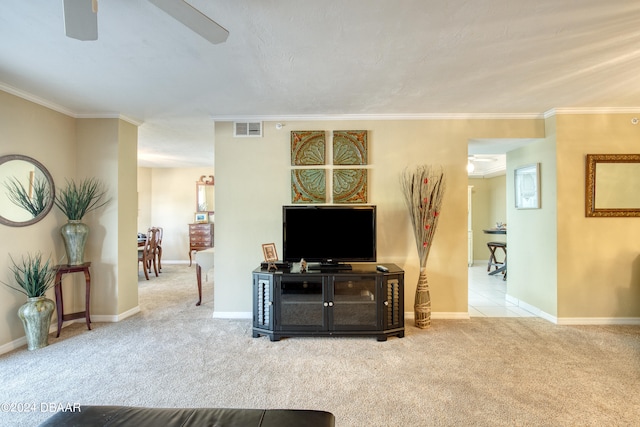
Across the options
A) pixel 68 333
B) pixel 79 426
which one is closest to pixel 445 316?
pixel 79 426

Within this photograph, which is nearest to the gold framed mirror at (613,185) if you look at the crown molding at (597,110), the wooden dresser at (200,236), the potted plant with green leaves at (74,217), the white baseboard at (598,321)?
the crown molding at (597,110)

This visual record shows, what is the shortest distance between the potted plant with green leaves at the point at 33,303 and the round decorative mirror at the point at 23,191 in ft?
1.45

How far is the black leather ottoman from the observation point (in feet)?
3.84

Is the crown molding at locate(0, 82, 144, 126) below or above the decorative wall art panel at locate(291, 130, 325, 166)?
above

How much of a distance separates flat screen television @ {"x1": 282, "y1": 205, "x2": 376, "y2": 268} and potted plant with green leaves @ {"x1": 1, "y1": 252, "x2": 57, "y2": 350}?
237 centimetres

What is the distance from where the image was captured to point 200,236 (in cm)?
733

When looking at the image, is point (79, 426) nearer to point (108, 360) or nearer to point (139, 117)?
point (108, 360)

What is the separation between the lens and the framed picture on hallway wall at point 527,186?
3696 millimetres

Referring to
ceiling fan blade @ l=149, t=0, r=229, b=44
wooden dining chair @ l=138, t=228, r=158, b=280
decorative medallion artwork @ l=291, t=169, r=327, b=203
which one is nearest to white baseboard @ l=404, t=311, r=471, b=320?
decorative medallion artwork @ l=291, t=169, r=327, b=203

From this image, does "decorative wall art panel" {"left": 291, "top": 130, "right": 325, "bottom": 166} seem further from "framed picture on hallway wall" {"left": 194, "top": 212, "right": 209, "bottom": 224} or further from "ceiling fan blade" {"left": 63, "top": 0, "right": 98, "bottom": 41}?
"framed picture on hallway wall" {"left": 194, "top": 212, "right": 209, "bottom": 224}

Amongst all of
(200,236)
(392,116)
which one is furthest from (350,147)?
(200,236)

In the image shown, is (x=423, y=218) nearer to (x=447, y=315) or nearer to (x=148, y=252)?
(x=447, y=315)

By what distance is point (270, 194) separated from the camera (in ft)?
12.1

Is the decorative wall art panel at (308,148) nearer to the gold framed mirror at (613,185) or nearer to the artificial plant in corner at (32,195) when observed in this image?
the artificial plant in corner at (32,195)
